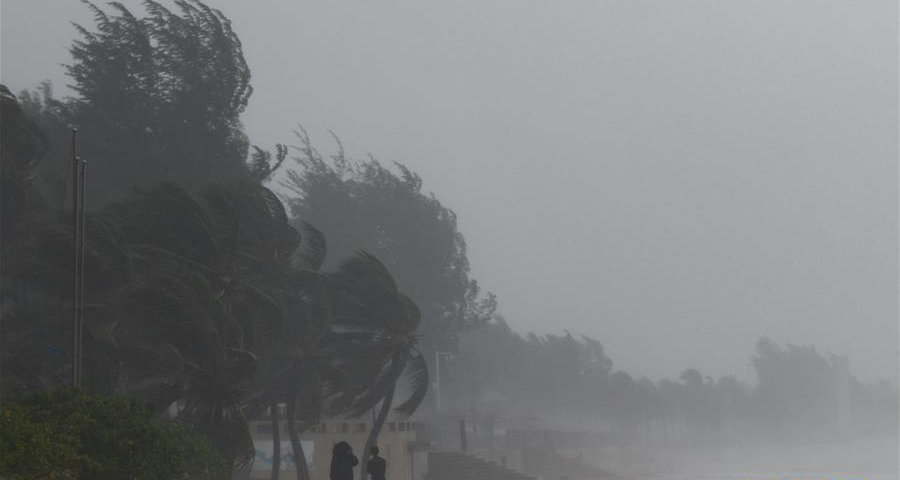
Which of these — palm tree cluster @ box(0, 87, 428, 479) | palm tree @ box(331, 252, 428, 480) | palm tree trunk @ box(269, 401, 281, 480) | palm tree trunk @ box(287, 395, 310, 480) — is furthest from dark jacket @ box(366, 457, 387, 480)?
palm tree @ box(331, 252, 428, 480)

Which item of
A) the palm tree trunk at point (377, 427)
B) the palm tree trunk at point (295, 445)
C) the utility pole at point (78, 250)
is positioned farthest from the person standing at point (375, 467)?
the palm tree trunk at point (377, 427)

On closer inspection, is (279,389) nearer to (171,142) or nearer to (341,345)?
(341,345)

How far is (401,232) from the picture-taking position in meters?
70.3

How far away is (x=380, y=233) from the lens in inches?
2763

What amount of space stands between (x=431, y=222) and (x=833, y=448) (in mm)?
118914

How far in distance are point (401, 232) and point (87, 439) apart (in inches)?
2075

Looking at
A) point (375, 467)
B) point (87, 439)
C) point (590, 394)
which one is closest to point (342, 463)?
point (375, 467)

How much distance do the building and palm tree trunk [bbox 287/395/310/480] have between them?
5.96 ft

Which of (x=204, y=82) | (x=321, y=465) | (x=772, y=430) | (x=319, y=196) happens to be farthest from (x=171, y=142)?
(x=772, y=430)

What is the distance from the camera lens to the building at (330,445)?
144 feet

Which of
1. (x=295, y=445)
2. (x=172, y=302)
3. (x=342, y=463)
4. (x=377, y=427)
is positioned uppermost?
(x=172, y=302)

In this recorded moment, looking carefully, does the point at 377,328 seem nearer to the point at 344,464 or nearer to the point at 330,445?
the point at 330,445

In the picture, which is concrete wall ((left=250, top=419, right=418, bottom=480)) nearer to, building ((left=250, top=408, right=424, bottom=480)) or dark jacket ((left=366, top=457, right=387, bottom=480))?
building ((left=250, top=408, right=424, bottom=480))

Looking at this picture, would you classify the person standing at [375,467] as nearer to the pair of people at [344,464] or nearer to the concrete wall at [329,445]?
the pair of people at [344,464]
